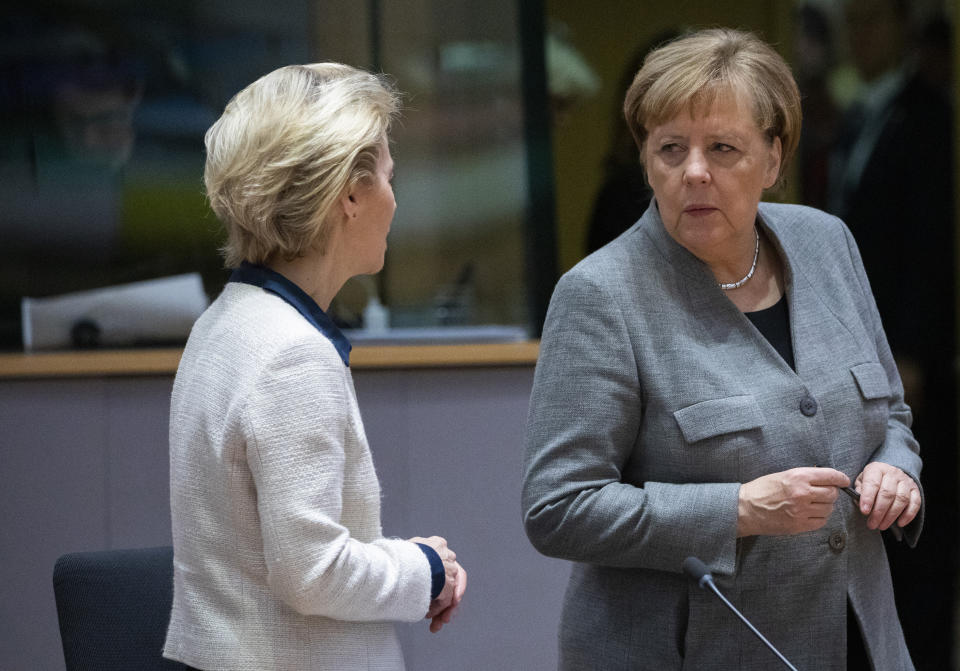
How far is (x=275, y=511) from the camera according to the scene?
53.4 inches

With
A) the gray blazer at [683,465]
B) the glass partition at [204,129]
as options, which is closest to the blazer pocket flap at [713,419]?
the gray blazer at [683,465]

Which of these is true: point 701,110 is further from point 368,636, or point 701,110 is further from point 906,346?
point 906,346

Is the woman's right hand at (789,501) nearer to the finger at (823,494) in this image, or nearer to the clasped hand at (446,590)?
the finger at (823,494)

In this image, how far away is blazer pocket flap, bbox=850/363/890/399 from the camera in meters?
1.75

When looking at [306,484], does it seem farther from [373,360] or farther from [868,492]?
[373,360]

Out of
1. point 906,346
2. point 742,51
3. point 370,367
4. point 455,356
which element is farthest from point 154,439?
point 906,346

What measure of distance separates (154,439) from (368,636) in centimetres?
184

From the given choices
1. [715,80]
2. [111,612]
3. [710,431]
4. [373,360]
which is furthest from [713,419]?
[373,360]

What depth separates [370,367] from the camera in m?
3.15

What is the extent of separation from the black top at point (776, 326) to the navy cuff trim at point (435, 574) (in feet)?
2.02

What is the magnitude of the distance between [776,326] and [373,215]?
66 cm

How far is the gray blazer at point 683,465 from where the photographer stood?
162 centimetres

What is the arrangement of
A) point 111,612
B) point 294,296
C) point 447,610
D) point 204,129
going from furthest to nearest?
point 204,129, point 111,612, point 447,610, point 294,296

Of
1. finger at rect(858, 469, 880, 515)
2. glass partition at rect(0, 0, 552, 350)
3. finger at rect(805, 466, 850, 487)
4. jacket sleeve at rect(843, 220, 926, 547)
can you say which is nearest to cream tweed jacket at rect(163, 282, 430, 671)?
finger at rect(805, 466, 850, 487)
